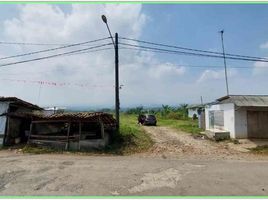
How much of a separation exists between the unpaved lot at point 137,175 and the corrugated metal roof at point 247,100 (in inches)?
242

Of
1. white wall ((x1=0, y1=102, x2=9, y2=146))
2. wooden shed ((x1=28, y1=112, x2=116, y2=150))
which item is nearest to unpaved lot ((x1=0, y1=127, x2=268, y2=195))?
wooden shed ((x1=28, y1=112, x2=116, y2=150))

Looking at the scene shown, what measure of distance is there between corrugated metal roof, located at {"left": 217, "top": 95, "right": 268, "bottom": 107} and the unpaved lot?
6.14m

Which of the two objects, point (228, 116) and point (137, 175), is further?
point (228, 116)

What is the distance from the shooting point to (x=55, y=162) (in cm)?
1408

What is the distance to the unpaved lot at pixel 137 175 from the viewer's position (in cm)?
920

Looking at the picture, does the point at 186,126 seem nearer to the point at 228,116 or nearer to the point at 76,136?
the point at 228,116

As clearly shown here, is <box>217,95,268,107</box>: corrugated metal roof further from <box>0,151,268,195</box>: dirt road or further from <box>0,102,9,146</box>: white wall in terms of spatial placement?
<box>0,102,9,146</box>: white wall

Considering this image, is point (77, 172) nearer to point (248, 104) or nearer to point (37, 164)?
point (37, 164)

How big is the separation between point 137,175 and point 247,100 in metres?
15.5

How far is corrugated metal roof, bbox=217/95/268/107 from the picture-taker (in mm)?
A: 22189

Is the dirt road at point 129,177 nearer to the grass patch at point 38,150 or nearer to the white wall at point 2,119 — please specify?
the grass patch at point 38,150

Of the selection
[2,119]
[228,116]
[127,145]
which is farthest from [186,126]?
[2,119]

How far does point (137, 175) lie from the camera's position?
1127cm

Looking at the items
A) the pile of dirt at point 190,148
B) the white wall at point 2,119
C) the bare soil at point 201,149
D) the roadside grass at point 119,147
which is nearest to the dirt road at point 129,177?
the bare soil at point 201,149
